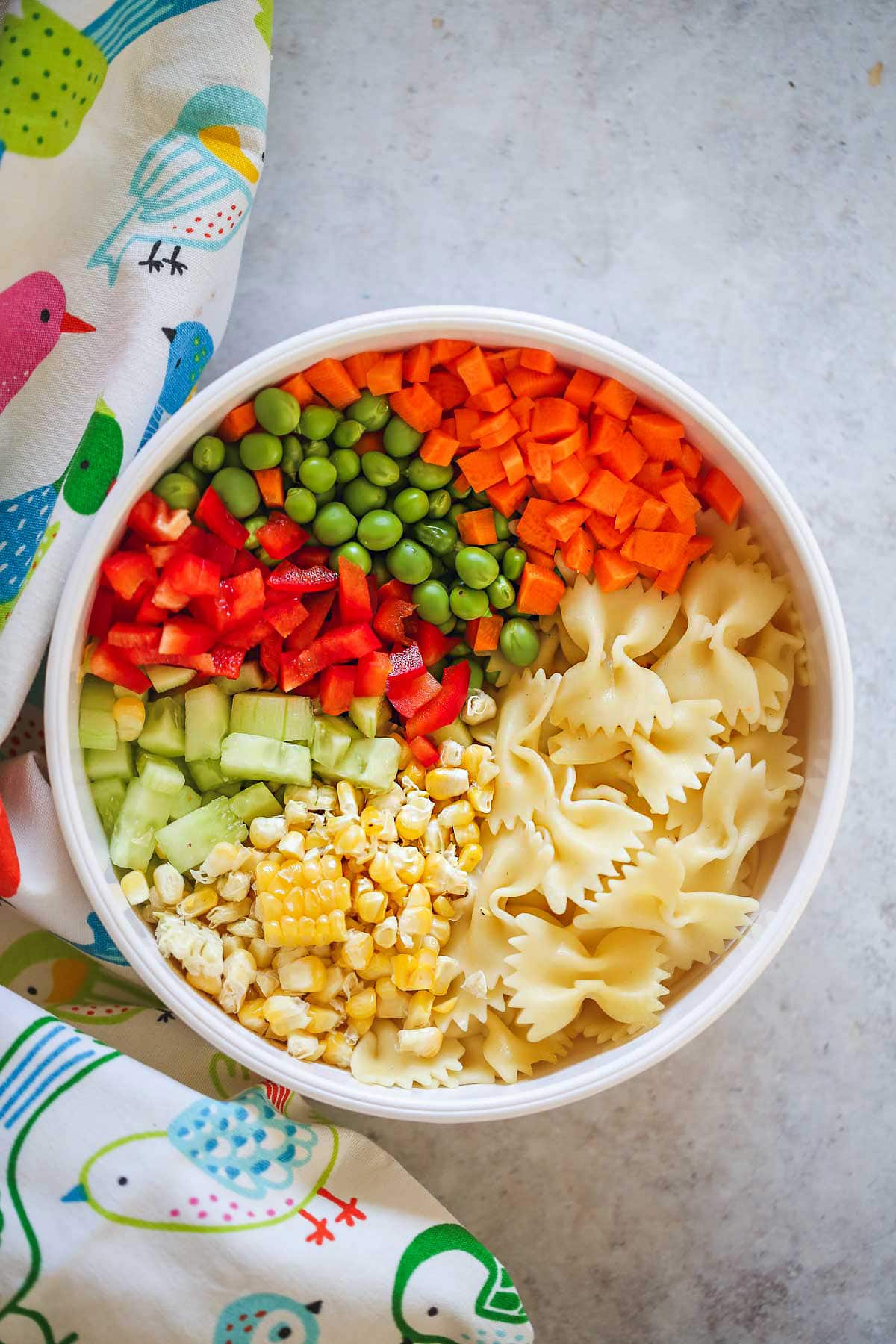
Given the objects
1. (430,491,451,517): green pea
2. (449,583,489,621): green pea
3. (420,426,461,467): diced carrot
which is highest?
(420,426,461,467): diced carrot

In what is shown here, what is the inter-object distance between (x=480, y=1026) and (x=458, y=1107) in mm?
244

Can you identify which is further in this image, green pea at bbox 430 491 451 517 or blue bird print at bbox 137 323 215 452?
green pea at bbox 430 491 451 517

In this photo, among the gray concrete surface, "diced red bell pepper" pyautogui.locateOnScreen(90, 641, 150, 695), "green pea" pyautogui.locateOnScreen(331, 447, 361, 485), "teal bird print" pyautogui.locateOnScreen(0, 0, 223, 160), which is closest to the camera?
"teal bird print" pyautogui.locateOnScreen(0, 0, 223, 160)

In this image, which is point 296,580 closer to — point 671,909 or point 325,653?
point 325,653

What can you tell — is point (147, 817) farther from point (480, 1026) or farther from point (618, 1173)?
point (618, 1173)

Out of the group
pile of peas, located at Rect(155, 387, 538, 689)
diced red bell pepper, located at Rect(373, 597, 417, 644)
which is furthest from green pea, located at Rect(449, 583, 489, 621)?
diced red bell pepper, located at Rect(373, 597, 417, 644)

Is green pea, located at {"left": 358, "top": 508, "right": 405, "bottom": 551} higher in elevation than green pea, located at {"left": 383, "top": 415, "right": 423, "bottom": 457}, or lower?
lower

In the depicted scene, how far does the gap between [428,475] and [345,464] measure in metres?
0.19

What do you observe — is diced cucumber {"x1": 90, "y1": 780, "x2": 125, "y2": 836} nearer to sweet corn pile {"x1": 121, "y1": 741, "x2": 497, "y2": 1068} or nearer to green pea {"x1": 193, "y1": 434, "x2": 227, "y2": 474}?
sweet corn pile {"x1": 121, "y1": 741, "x2": 497, "y2": 1068}

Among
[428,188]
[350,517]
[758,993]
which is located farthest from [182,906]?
[428,188]

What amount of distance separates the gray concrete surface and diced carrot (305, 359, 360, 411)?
1.28ft

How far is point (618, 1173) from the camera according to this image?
8.32 ft

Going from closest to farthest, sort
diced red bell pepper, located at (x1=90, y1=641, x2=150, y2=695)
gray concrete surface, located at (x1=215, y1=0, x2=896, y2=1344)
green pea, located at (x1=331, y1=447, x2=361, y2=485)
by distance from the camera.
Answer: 1. diced red bell pepper, located at (x1=90, y1=641, x2=150, y2=695)
2. green pea, located at (x1=331, y1=447, x2=361, y2=485)
3. gray concrete surface, located at (x1=215, y1=0, x2=896, y2=1344)

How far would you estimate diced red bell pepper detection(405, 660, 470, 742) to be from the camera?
231cm
